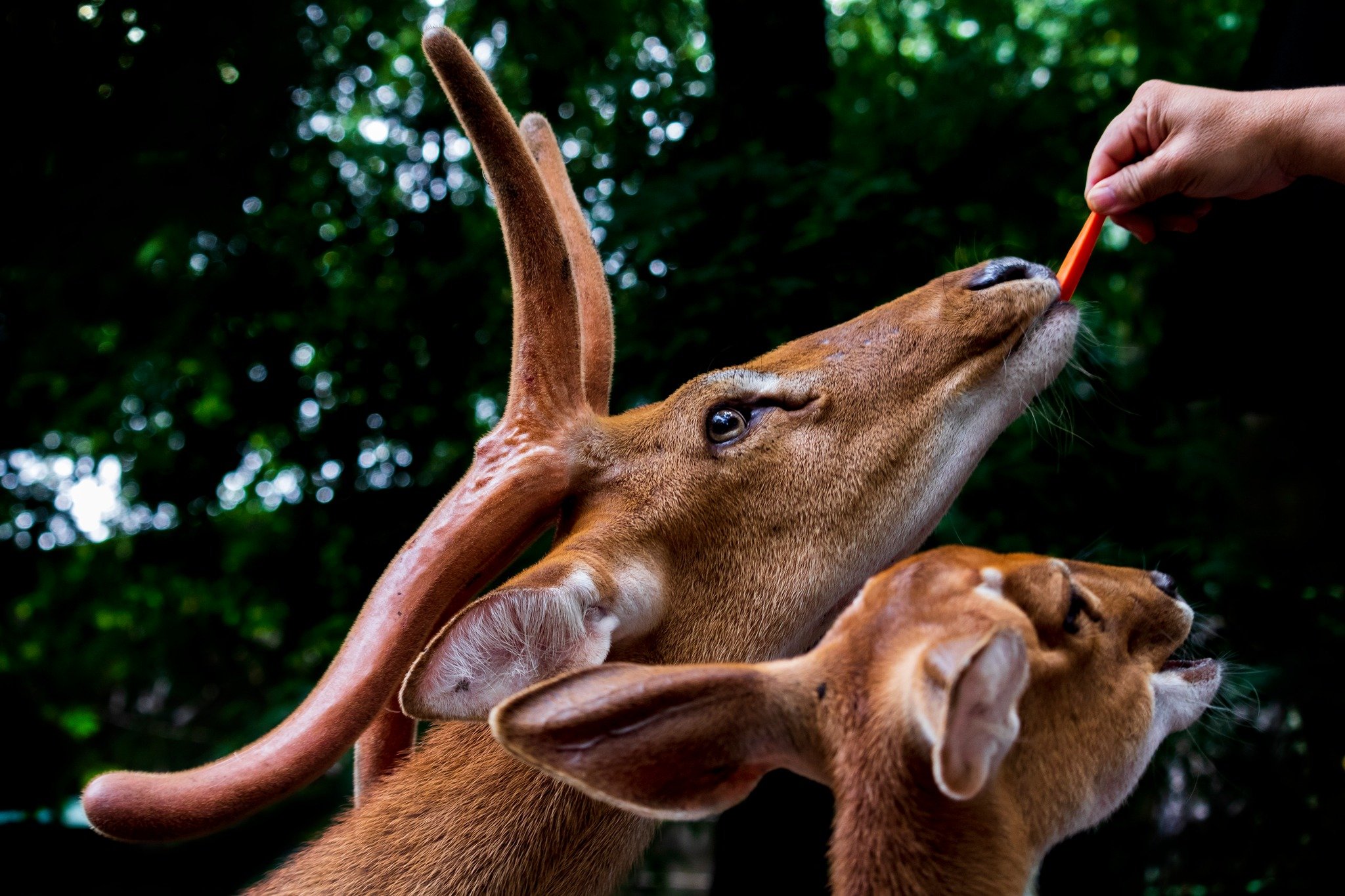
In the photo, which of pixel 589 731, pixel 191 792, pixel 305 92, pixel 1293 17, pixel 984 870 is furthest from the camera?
pixel 305 92

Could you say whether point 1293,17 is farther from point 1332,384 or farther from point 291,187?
point 291,187

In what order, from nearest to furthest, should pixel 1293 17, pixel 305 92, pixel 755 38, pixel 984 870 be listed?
pixel 984 870, pixel 1293 17, pixel 755 38, pixel 305 92

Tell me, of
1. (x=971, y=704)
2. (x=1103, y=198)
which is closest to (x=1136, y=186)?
(x=1103, y=198)

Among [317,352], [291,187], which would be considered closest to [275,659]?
[317,352]

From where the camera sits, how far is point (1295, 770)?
4520 mm

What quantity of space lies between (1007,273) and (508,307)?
3080mm

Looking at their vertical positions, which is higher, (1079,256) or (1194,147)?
(1194,147)

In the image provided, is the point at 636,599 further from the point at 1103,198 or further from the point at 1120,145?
the point at 1120,145

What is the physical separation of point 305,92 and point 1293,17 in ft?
15.3

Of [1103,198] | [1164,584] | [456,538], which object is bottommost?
[1164,584]

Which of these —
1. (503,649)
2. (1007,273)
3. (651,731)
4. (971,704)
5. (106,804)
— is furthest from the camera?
Result: (1007,273)

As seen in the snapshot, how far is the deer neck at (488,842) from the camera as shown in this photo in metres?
2.40

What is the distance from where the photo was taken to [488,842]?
7.94 feet

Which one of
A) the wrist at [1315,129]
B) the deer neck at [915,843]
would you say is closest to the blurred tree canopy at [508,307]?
the wrist at [1315,129]
